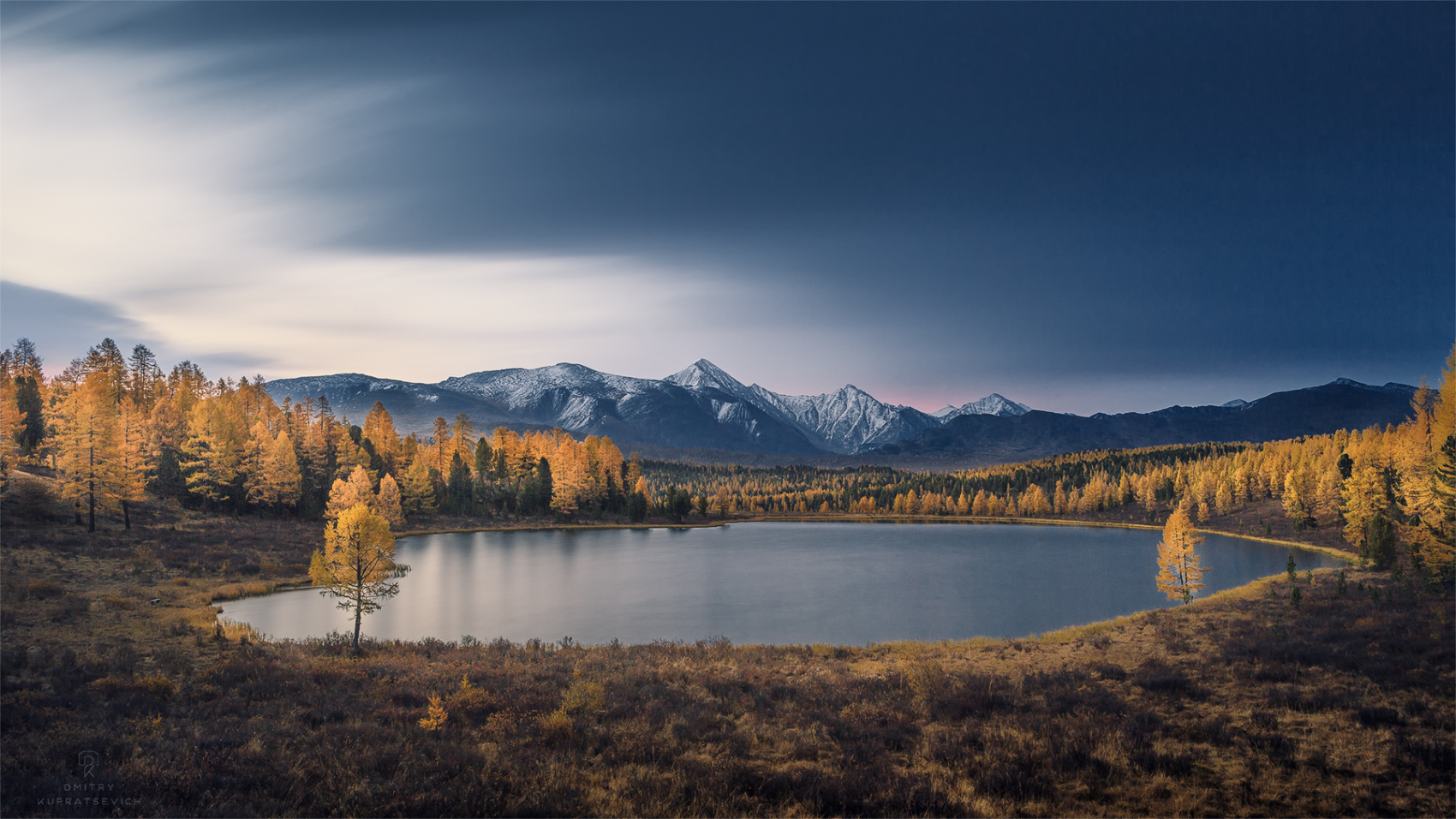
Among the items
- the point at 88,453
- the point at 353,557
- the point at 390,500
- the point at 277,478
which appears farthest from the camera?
the point at 390,500

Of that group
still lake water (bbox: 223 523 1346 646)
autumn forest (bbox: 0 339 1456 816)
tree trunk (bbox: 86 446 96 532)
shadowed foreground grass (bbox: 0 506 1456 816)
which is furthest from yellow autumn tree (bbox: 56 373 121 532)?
shadowed foreground grass (bbox: 0 506 1456 816)

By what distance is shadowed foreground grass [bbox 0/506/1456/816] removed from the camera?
34.7ft

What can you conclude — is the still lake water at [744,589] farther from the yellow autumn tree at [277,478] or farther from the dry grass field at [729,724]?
the yellow autumn tree at [277,478]

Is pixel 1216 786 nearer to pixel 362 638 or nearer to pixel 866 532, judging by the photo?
pixel 362 638

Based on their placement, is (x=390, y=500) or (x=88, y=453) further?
(x=390, y=500)

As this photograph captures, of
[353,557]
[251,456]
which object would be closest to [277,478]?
[251,456]

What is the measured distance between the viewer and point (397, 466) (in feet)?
324

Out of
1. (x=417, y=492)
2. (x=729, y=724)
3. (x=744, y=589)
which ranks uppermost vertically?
(x=729, y=724)

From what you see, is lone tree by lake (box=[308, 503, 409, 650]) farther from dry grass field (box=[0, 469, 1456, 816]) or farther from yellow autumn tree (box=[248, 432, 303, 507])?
yellow autumn tree (box=[248, 432, 303, 507])

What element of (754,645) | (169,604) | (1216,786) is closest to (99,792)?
(1216,786)

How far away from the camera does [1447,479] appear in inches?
1162

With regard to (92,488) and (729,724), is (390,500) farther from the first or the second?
(729,724)

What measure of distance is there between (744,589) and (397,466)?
71.8 m

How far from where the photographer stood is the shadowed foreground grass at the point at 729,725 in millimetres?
10570
